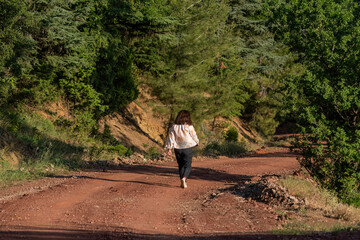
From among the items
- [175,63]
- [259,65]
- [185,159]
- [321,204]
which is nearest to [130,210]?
[185,159]

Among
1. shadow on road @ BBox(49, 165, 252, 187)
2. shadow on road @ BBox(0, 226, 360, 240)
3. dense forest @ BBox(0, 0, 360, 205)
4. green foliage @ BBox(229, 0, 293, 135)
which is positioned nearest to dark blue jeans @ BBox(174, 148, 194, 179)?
shadow on road @ BBox(49, 165, 252, 187)

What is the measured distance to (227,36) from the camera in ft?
91.7

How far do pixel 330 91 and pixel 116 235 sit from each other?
7.59 m

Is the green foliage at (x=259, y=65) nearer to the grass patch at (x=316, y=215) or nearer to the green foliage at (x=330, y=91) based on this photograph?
the green foliage at (x=330, y=91)

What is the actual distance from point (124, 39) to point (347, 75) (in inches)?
725

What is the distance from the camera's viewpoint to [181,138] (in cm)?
1177

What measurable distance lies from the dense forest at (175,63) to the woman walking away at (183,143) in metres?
2.95

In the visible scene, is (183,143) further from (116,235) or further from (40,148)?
(40,148)

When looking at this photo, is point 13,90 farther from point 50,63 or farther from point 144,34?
point 144,34

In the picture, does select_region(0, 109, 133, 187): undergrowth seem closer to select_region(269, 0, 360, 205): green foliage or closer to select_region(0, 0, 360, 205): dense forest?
select_region(0, 0, 360, 205): dense forest

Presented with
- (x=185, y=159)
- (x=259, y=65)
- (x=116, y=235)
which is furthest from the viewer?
(x=259, y=65)

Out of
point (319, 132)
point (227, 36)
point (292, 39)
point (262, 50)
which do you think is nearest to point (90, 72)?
point (227, 36)

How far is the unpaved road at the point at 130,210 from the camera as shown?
704 cm

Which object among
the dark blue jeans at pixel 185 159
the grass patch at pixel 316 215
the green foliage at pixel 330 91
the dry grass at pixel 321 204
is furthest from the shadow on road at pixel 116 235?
the green foliage at pixel 330 91
